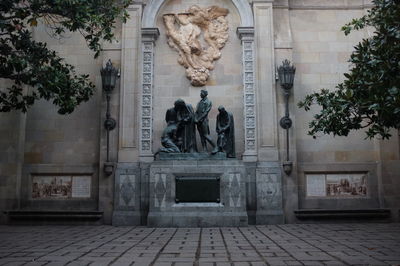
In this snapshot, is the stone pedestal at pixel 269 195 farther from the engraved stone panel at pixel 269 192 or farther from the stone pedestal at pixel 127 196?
the stone pedestal at pixel 127 196

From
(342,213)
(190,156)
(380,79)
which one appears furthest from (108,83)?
(380,79)

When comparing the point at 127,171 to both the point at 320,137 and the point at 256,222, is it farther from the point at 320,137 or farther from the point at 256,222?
the point at 320,137

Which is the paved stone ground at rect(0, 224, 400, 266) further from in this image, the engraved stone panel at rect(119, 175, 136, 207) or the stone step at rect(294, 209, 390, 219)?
the engraved stone panel at rect(119, 175, 136, 207)

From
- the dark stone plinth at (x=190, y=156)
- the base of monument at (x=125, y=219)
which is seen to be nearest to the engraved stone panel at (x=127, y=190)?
the base of monument at (x=125, y=219)

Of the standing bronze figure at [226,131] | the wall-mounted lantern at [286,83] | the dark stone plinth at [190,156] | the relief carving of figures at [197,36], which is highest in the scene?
the relief carving of figures at [197,36]

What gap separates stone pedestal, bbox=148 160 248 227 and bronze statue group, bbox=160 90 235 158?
612 mm

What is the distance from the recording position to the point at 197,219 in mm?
13352

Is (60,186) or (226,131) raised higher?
(226,131)

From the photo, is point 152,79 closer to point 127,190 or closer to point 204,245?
point 127,190

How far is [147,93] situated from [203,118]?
8.27 ft

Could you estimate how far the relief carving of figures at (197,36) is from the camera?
618 inches

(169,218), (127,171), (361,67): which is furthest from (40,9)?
(361,67)

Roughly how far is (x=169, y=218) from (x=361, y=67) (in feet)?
24.4

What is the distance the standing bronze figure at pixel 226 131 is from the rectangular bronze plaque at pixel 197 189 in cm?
125
